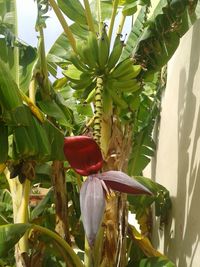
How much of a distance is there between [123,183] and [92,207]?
8cm

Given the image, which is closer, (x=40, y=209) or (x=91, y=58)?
(x=91, y=58)

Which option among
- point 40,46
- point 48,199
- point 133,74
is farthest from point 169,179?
point 40,46

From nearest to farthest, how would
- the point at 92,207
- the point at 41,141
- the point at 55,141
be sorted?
the point at 92,207
the point at 41,141
the point at 55,141

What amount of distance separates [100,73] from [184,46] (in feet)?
2.18

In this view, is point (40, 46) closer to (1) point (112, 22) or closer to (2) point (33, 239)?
(1) point (112, 22)

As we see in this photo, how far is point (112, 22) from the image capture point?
1.65 metres

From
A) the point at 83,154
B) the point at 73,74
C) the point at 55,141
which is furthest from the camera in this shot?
the point at 73,74

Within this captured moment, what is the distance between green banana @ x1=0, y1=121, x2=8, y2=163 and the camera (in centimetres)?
127

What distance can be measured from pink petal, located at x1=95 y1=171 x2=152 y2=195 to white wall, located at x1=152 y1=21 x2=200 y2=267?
0.76 meters

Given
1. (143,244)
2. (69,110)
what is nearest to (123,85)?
(69,110)

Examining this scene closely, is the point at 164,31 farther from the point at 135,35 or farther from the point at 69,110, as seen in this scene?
the point at 69,110

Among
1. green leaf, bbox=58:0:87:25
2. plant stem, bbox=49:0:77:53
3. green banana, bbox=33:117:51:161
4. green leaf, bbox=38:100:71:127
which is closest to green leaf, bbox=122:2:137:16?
green leaf, bbox=58:0:87:25

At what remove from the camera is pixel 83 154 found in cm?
83

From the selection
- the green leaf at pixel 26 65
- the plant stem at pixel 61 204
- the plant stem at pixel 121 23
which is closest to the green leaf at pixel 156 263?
the plant stem at pixel 61 204
